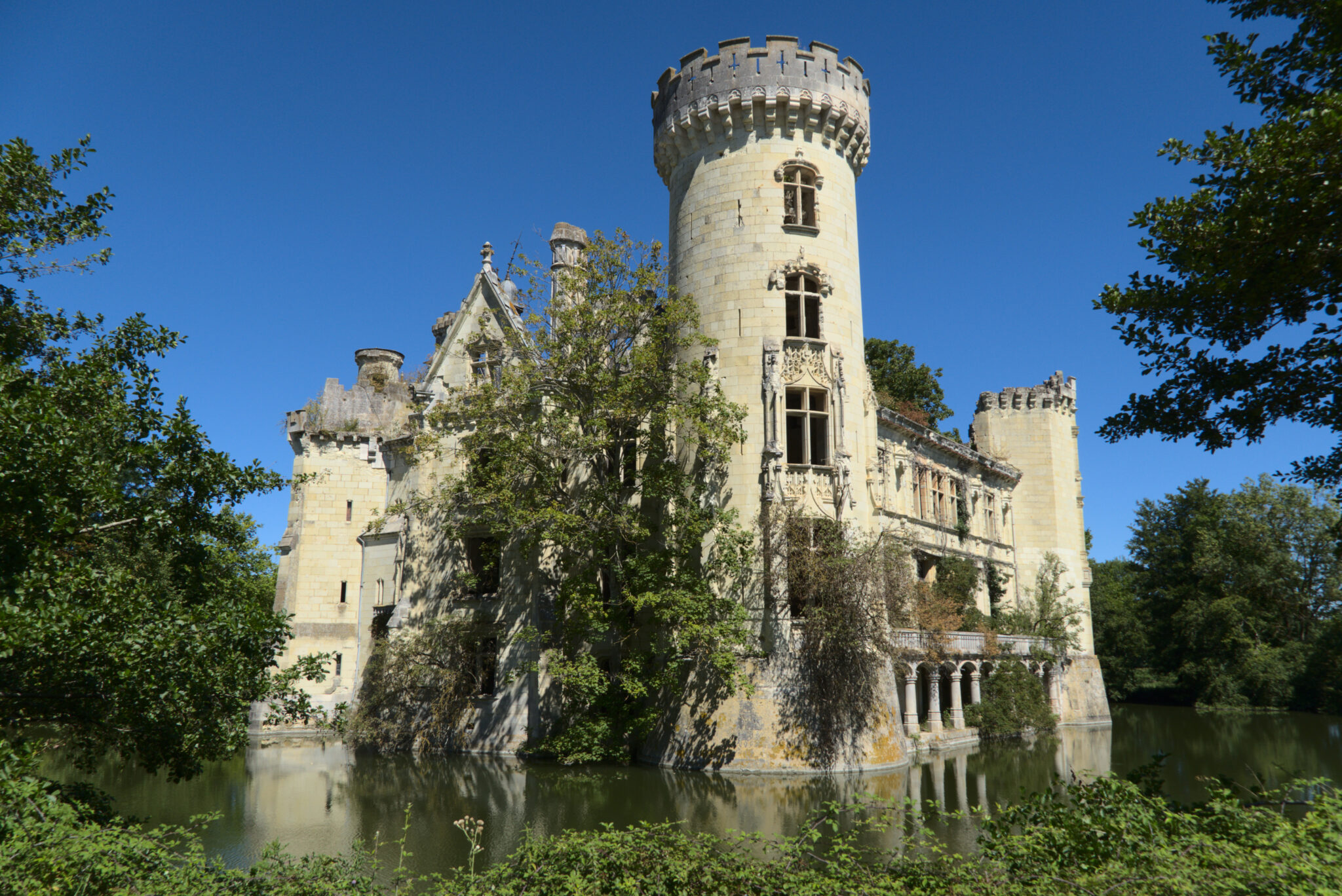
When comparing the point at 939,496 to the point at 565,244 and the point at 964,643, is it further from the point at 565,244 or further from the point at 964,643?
the point at 565,244

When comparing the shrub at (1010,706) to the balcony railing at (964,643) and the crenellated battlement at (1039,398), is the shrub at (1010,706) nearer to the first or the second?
the balcony railing at (964,643)

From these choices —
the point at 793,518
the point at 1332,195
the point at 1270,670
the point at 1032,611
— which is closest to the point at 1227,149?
the point at 1332,195

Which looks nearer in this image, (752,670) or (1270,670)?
(752,670)

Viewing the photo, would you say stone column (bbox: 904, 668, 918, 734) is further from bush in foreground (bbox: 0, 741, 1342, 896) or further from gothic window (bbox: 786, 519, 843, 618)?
bush in foreground (bbox: 0, 741, 1342, 896)

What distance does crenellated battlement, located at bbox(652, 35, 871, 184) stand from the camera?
25.8m

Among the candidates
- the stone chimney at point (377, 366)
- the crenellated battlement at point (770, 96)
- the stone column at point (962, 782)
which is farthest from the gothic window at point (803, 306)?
the stone chimney at point (377, 366)

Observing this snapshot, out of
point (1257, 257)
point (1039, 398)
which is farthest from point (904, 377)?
point (1257, 257)

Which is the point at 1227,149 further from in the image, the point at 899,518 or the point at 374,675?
the point at 374,675

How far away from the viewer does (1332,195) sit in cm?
1074

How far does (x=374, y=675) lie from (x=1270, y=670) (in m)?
45.5

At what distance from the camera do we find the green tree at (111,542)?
32.6ft

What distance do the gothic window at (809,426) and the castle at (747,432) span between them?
3.4 inches

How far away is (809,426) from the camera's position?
2525 centimetres

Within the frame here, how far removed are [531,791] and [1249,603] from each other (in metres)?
45.3
